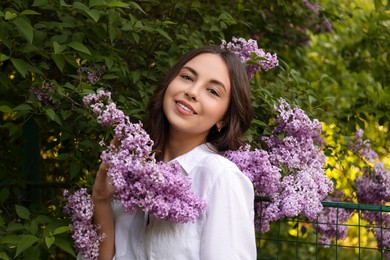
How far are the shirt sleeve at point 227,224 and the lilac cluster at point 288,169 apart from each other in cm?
22

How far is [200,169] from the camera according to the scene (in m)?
2.00

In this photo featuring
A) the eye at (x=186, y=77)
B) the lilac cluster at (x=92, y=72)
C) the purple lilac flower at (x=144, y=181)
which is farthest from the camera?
the lilac cluster at (x=92, y=72)

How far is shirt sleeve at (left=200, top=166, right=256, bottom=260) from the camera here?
6.14 ft

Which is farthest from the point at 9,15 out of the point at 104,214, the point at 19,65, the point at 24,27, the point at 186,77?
the point at 104,214

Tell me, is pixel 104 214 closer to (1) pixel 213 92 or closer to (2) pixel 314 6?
(1) pixel 213 92

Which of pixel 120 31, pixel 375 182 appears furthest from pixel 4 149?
pixel 375 182

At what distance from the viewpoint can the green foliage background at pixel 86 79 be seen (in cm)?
220

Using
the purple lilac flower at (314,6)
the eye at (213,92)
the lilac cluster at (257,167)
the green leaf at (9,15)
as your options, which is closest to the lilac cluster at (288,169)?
the lilac cluster at (257,167)

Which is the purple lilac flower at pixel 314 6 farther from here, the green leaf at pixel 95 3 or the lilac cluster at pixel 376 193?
the green leaf at pixel 95 3

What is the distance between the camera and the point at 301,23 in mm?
4125

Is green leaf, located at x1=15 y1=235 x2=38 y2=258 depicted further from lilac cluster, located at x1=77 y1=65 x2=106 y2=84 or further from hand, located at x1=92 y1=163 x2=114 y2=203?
lilac cluster, located at x1=77 y1=65 x2=106 y2=84

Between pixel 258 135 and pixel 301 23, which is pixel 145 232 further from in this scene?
pixel 301 23

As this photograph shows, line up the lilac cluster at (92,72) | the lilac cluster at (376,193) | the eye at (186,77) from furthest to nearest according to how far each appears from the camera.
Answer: the lilac cluster at (376,193) → the lilac cluster at (92,72) → the eye at (186,77)

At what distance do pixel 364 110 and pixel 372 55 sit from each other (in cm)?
69
